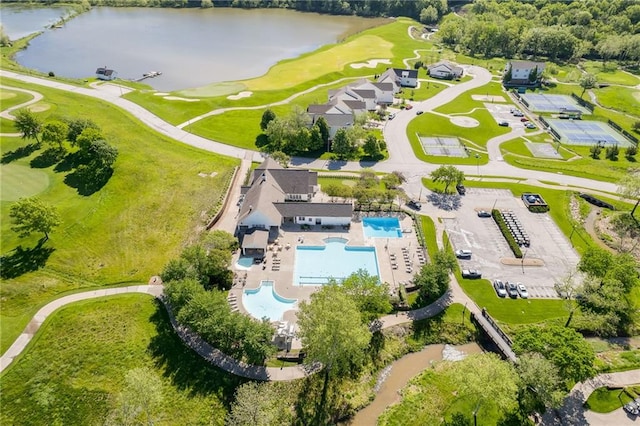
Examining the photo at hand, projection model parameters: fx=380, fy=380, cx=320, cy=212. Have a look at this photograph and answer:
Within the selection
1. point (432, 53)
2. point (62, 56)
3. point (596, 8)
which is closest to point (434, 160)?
point (432, 53)

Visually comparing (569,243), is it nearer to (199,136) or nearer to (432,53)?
(199,136)

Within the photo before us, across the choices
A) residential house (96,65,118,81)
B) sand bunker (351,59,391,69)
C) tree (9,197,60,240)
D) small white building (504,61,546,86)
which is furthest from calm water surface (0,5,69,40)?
small white building (504,61,546,86)

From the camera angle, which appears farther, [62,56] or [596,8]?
[596,8]

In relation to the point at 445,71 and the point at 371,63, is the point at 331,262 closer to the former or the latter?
the point at 445,71

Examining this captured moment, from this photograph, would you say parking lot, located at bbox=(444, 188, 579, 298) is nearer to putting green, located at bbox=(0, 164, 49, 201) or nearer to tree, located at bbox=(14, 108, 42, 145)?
putting green, located at bbox=(0, 164, 49, 201)

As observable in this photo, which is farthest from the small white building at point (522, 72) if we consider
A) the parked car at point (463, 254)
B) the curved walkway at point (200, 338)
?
the curved walkway at point (200, 338)
